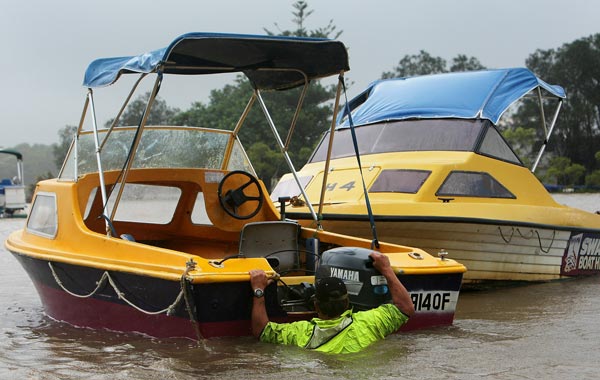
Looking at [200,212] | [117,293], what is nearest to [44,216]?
[200,212]

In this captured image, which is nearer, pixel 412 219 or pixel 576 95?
pixel 412 219

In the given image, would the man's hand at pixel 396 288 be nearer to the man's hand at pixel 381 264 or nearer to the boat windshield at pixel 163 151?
the man's hand at pixel 381 264

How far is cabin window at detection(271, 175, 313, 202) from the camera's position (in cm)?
1099

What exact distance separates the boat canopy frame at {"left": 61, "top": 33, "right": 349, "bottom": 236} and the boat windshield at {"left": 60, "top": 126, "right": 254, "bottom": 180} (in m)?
0.15

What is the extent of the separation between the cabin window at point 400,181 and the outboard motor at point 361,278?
3777mm

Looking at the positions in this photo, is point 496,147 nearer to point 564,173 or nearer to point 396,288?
point 396,288

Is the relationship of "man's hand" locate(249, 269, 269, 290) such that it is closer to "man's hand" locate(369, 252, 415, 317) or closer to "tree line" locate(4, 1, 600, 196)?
"man's hand" locate(369, 252, 415, 317)

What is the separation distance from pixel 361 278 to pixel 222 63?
114 inches

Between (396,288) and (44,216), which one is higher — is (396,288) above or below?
below

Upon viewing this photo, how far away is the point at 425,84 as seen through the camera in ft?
37.7

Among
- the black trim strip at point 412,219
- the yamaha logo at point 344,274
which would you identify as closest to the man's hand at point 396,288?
the yamaha logo at point 344,274

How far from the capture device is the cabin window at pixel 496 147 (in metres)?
10.1

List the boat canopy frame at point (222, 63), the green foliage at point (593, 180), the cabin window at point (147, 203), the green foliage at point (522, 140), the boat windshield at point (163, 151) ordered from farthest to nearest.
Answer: the green foliage at point (593, 180)
the green foliage at point (522, 140)
the cabin window at point (147, 203)
the boat windshield at point (163, 151)
the boat canopy frame at point (222, 63)

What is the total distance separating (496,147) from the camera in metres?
→ 10.2
